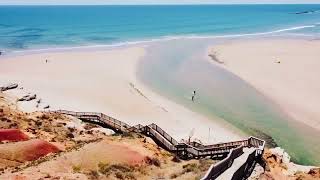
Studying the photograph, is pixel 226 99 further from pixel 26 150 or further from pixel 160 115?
pixel 26 150

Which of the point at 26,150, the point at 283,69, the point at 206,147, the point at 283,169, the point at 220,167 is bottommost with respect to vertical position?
the point at 283,169

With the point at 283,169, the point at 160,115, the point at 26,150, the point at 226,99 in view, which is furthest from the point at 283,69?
the point at 26,150

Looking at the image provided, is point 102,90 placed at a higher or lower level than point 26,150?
lower

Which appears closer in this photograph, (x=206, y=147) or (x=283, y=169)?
(x=283, y=169)

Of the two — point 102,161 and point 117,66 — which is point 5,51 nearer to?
point 117,66

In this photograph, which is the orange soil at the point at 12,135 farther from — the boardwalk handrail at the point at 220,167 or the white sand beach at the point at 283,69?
the white sand beach at the point at 283,69

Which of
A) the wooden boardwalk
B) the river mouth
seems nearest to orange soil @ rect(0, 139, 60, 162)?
the wooden boardwalk

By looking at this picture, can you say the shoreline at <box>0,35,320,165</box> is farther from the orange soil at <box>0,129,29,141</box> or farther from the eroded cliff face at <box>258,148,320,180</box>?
the orange soil at <box>0,129,29,141</box>
